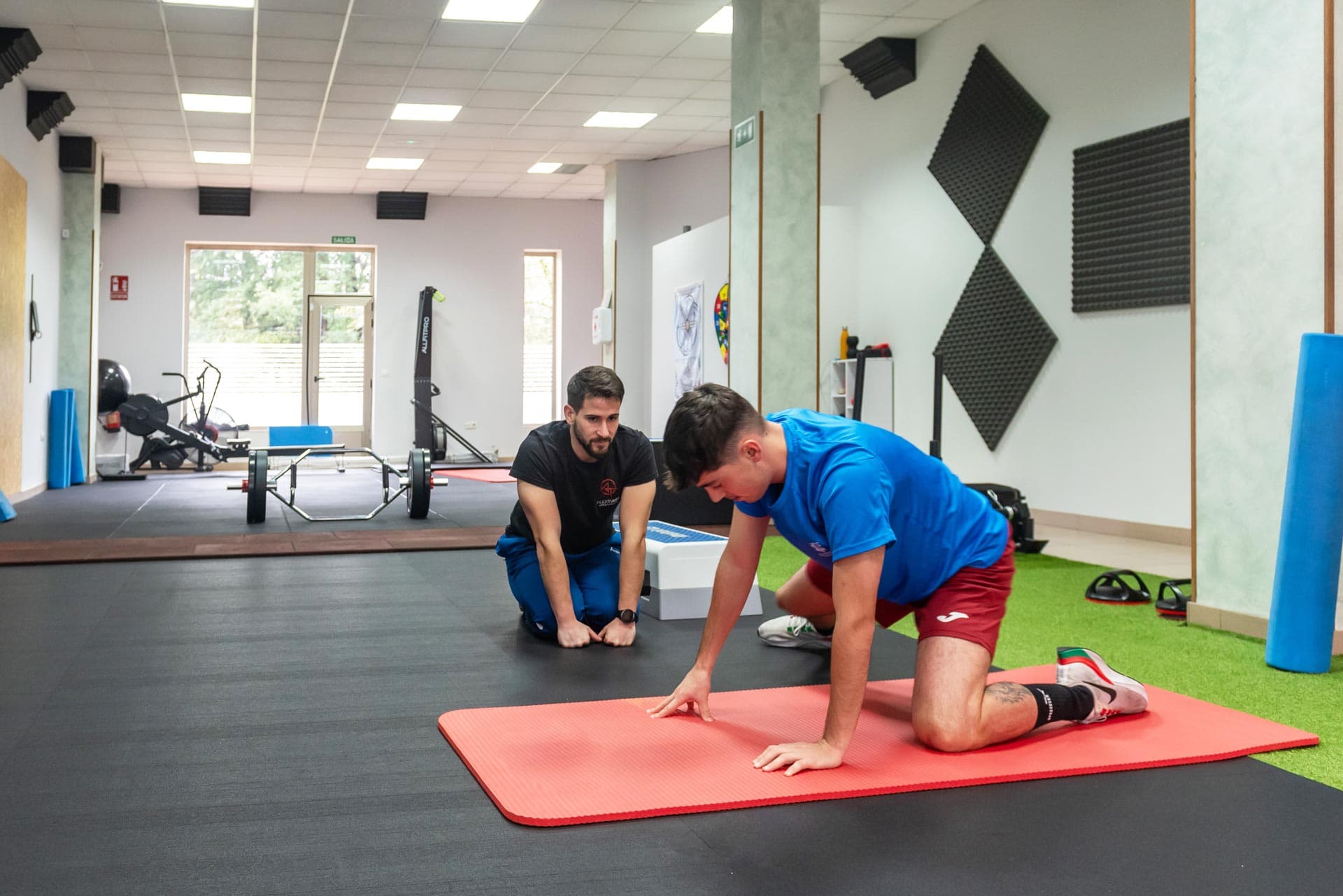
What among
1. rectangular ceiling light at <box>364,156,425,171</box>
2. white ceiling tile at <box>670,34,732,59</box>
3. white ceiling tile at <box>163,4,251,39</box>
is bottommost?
white ceiling tile at <box>163,4,251,39</box>

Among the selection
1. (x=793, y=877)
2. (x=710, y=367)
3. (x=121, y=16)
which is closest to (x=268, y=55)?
(x=121, y=16)

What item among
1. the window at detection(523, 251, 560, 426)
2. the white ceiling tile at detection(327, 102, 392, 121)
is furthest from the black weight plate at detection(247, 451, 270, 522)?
the window at detection(523, 251, 560, 426)

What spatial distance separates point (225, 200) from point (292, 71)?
6119 millimetres

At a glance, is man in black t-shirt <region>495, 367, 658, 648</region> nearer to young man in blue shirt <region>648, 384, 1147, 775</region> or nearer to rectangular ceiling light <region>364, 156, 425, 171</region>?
young man in blue shirt <region>648, 384, 1147, 775</region>

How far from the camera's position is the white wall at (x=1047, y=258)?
6512 millimetres

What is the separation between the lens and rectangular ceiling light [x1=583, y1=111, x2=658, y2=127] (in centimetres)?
1098

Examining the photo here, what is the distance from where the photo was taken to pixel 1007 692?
104 inches

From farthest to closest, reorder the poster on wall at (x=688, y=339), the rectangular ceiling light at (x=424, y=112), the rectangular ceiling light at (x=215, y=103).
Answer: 1. the poster on wall at (x=688, y=339)
2. the rectangular ceiling light at (x=424, y=112)
3. the rectangular ceiling light at (x=215, y=103)

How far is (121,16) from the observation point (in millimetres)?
7785

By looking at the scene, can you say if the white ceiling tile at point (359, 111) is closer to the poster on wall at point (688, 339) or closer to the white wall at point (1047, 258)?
the poster on wall at point (688, 339)

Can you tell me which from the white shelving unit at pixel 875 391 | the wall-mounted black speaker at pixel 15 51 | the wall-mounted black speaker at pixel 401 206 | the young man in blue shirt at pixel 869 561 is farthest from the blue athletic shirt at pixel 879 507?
the wall-mounted black speaker at pixel 401 206

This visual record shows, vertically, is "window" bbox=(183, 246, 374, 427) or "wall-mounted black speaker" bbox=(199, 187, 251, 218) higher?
"wall-mounted black speaker" bbox=(199, 187, 251, 218)

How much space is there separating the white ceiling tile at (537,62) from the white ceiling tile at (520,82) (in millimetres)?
115

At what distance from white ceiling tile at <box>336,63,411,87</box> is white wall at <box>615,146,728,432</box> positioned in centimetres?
413
